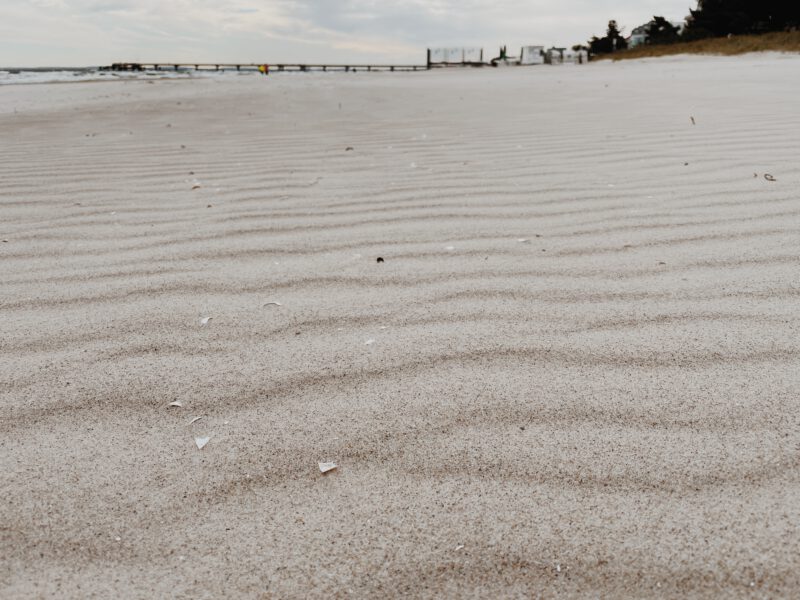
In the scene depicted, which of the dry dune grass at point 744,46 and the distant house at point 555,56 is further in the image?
the distant house at point 555,56

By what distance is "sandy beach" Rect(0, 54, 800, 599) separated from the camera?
3.32ft

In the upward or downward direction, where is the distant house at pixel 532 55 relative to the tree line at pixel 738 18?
downward

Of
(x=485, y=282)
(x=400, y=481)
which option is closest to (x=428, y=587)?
(x=400, y=481)

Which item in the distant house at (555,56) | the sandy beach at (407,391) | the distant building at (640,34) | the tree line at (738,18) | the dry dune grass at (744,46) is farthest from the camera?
the distant building at (640,34)

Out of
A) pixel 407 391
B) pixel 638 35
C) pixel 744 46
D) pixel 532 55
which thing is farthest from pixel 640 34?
pixel 407 391

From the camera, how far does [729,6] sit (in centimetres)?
2838

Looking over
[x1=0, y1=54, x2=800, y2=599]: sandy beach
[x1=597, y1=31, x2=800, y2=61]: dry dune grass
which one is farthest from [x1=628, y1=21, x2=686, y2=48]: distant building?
[x1=0, y1=54, x2=800, y2=599]: sandy beach

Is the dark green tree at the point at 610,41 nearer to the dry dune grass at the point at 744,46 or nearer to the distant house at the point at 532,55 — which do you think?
the distant house at the point at 532,55

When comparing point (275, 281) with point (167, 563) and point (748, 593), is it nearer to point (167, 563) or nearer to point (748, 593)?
point (167, 563)

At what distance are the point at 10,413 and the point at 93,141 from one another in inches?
165

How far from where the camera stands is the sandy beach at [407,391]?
101cm

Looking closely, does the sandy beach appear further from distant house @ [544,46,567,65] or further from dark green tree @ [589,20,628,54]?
dark green tree @ [589,20,628,54]

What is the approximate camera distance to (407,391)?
4.71 ft

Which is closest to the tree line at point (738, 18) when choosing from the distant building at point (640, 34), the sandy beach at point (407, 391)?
the distant building at point (640, 34)
